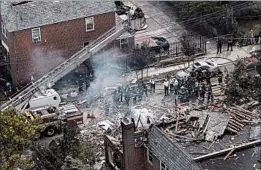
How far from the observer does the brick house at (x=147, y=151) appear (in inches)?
1233

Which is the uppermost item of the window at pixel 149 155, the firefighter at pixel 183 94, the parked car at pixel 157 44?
the parked car at pixel 157 44

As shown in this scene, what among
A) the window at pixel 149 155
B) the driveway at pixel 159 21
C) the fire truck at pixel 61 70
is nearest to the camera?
the window at pixel 149 155

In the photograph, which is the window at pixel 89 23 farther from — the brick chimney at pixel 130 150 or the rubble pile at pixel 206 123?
the brick chimney at pixel 130 150

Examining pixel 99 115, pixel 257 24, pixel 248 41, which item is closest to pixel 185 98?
pixel 99 115

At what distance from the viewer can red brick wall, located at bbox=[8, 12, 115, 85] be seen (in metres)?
43.6

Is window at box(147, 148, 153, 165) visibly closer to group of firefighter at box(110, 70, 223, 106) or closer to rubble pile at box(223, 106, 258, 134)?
rubble pile at box(223, 106, 258, 134)

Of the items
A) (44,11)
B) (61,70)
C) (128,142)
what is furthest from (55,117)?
(44,11)

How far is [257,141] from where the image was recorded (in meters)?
31.2

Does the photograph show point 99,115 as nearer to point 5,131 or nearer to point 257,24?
point 5,131

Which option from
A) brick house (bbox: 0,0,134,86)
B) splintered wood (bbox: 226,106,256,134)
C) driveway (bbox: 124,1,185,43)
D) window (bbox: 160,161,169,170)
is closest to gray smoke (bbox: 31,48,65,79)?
brick house (bbox: 0,0,134,86)

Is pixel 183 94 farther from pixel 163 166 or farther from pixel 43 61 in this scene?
pixel 163 166

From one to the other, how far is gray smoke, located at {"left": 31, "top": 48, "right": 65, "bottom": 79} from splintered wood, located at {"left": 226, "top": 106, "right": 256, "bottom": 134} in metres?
13.2

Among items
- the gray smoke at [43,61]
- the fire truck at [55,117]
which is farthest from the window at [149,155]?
the gray smoke at [43,61]

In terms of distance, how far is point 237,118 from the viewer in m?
33.1
